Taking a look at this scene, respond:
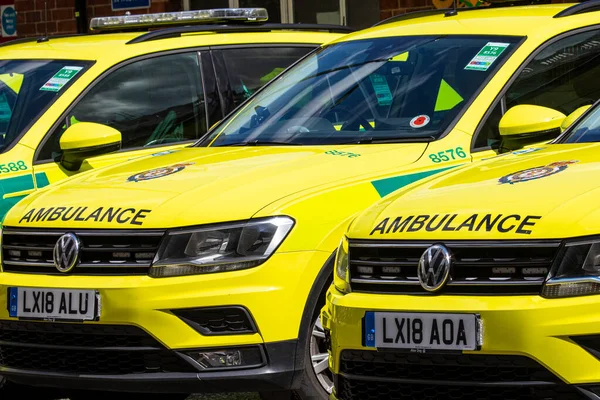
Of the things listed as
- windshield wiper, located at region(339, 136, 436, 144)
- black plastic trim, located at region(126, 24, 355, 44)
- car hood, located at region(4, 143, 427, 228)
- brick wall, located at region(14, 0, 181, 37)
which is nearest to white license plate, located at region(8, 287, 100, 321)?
car hood, located at region(4, 143, 427, 228)

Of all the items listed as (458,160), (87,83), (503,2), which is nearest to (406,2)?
(503,2)

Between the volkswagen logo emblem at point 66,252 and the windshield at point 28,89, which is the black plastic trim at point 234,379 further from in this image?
the windshield at point 28,89

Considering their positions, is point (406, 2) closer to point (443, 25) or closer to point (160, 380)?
point (443, 25)

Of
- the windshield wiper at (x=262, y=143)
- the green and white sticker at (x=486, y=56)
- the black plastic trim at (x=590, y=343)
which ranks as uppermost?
the green and white sticker at (x=486, y=56)

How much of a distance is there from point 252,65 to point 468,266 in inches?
157

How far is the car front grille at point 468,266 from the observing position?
155 inches

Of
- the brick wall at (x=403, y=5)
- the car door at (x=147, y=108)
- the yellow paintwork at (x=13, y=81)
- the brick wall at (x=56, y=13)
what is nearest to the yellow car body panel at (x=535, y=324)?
the car door at (x=147, y=108)

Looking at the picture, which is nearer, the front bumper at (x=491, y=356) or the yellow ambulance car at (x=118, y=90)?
the front bumper at (x=491, y=356)

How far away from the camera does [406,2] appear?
14.0 m

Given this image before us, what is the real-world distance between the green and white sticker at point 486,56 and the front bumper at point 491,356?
199 centimetres

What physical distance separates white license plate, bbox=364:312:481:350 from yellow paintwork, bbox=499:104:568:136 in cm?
156

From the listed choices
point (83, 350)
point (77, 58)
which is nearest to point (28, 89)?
point (77, 58)

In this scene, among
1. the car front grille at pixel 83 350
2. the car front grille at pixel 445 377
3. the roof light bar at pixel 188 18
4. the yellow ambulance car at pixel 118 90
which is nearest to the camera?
the car front grille at pixel 445 377

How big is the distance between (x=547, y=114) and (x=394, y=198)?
1206 millimetres
